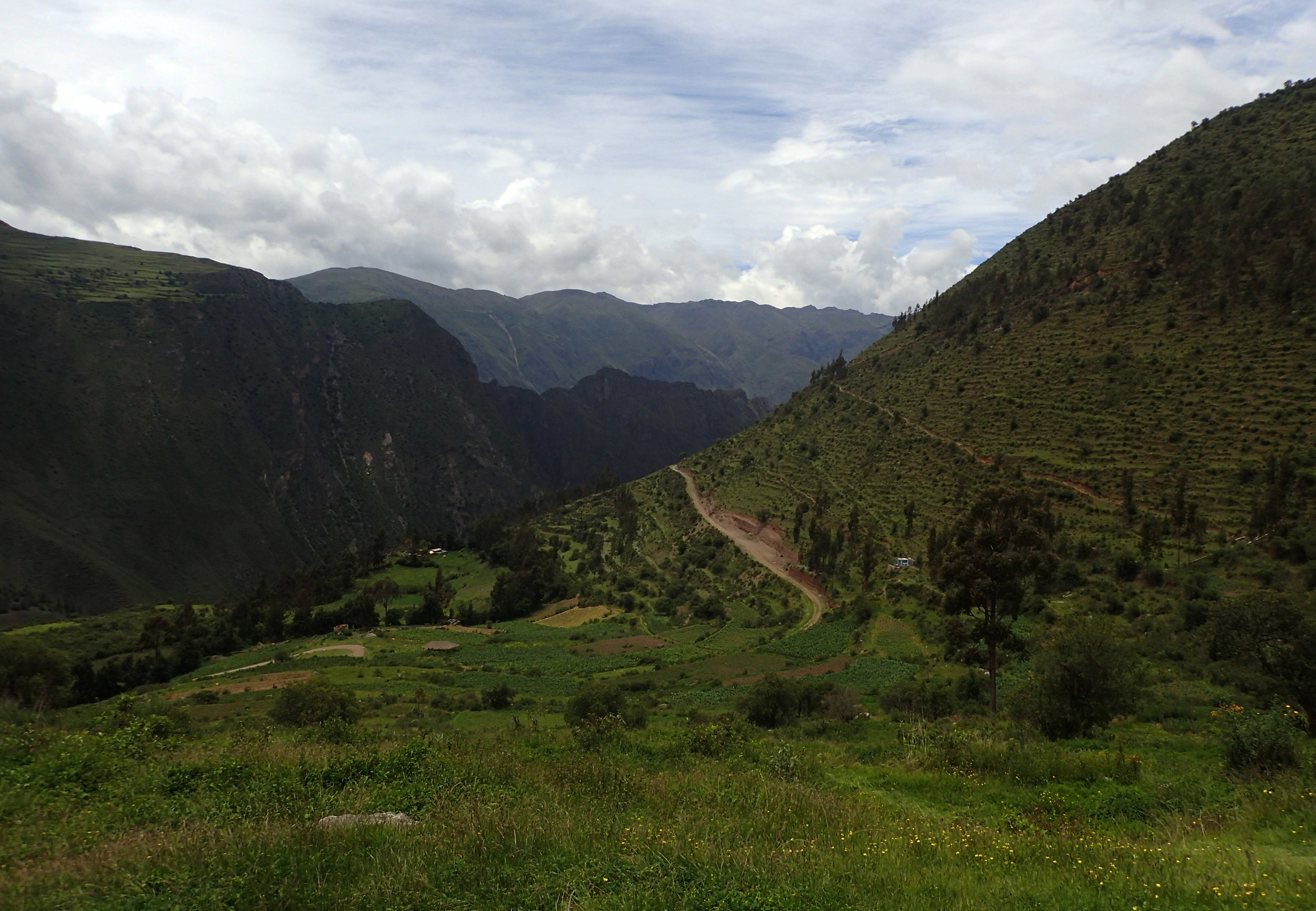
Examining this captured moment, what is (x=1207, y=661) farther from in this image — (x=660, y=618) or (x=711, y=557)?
(x=711, y=557)

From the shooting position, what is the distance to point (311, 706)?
94.2 ft

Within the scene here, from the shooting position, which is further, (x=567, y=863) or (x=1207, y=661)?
(x=1207, y=661)

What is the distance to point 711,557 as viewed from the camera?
70250 millimetres

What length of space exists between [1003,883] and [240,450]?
707ft

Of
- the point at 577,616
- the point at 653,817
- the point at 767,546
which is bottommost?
the point at 577,616

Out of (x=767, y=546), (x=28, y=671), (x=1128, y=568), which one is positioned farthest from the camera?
(x=767, y=546)

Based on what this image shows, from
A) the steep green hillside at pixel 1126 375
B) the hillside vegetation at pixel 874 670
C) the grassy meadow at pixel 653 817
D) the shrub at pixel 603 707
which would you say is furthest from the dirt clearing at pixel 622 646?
the grassy meadow at pixel 653 817

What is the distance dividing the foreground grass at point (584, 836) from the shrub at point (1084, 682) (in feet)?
19.5

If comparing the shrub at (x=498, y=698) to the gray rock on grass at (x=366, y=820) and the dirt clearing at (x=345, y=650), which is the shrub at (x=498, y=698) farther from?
the gray rock on grass at (x=366, y=820)

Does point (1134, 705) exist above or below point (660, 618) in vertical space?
above

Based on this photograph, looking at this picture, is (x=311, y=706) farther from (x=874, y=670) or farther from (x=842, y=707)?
(x=874, y=670)

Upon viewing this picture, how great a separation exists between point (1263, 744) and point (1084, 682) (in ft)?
20.1

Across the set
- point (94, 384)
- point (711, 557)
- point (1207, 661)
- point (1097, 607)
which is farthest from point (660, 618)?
point (94, 384)

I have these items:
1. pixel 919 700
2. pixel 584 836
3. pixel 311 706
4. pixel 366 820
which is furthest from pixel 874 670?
pixel 366 820
